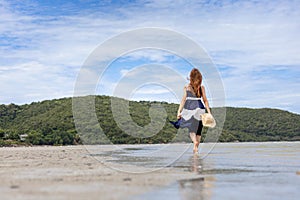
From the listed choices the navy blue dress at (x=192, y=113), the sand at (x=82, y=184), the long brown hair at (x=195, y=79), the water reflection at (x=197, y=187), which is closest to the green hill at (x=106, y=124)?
the navy blue dress at (x=192, y=113)

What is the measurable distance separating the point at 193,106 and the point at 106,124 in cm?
3213

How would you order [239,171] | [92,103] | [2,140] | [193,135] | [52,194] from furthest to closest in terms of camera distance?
[2,140] → [92,103] → [193,135] → [239,171] → [52,194]

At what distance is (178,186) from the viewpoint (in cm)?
552

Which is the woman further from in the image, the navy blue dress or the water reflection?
the water reflection

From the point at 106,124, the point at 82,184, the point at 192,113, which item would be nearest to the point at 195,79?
the point at 192,113

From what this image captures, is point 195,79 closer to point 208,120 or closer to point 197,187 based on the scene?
point 208,120

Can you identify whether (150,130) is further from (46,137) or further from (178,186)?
(178,186)

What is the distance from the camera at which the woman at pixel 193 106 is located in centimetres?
1237

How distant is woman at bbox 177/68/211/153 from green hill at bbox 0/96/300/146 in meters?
25.9

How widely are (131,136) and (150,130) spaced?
10.5 feet

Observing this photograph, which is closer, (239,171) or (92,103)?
(239,171)

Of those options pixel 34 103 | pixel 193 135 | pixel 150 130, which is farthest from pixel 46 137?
pixel 193 135

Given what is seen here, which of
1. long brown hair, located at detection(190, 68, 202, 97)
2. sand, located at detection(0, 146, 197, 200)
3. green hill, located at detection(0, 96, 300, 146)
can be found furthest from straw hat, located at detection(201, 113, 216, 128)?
green hill, located at detection(0, 96, 300, 146)

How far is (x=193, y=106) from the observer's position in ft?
41.0
